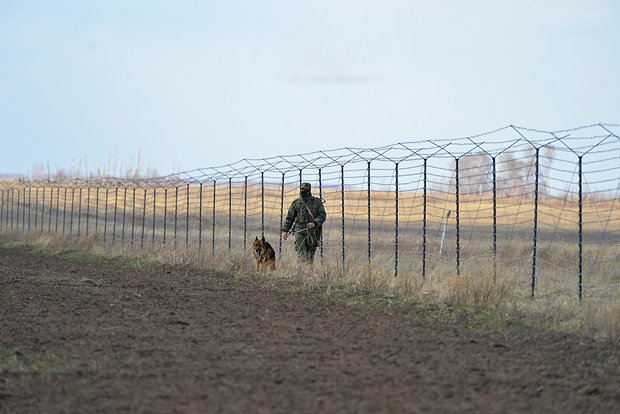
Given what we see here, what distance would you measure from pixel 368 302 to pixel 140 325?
3.65 m

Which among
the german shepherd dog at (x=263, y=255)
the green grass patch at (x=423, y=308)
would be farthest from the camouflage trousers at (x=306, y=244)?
the green grass patch at (x=423, y=308)

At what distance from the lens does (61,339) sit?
9758mm

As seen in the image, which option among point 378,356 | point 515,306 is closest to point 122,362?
point 378,356

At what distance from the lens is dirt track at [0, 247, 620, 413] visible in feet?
22.0

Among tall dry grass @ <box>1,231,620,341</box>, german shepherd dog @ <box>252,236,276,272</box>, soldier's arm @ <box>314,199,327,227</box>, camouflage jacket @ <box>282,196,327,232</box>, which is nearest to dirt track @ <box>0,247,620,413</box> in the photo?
tall dry grass @ <box>1,231,620,341</box>

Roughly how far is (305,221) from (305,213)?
15 centimetres

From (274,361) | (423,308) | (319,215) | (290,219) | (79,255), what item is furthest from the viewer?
(79,255)

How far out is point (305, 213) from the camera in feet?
58.5

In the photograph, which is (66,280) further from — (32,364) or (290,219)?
(32,364)

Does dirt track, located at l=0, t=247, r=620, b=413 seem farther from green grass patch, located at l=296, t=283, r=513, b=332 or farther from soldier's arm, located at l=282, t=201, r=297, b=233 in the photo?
soldier's arm, located at l=282, t=201, r=297, b=233

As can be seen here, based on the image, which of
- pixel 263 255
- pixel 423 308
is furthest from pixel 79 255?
pixel 423 308

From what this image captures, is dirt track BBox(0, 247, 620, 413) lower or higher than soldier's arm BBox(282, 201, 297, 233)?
lower

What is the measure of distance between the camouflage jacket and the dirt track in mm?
4127

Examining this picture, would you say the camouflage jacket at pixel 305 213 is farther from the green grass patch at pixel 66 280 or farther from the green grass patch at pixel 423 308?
the green grass patch at pixel 66 280
